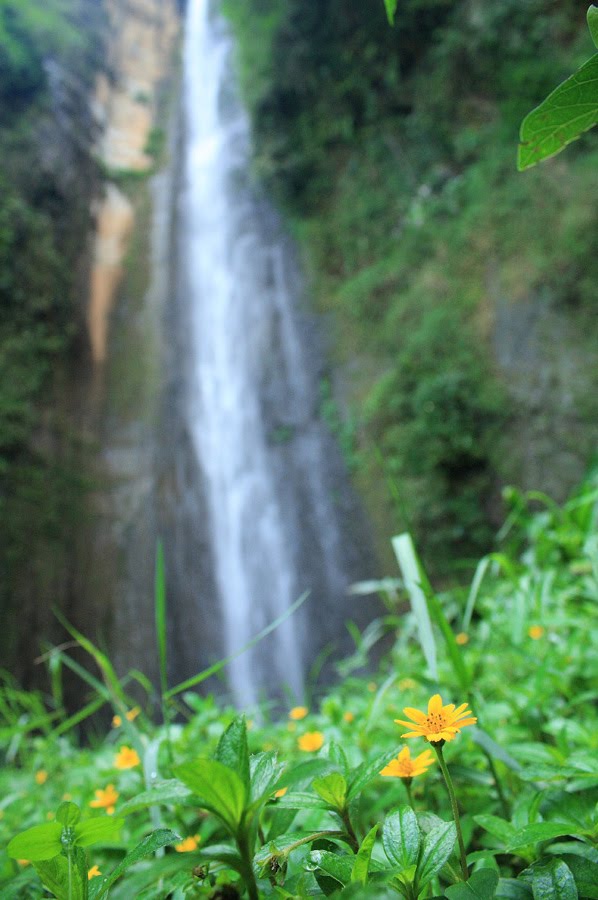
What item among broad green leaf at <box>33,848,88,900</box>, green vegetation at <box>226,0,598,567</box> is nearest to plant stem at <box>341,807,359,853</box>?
broad green leaf at <box>33,848,88,900</box>

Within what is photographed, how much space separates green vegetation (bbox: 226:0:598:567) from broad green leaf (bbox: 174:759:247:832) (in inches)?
118

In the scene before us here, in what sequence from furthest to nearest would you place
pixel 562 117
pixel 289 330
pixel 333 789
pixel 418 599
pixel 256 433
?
pixel 289 330 < pixel 256 433 < pixel 418 599 < pixel 562 117 < pixel 333 789

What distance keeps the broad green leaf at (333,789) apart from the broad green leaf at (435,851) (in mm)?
72

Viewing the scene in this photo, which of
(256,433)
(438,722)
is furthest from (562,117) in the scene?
(256,433)

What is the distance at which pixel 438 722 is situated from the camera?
18.2 inches

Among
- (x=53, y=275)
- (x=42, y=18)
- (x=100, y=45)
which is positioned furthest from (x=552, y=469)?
(x=100, y=45)

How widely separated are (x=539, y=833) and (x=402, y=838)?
4.8 inches

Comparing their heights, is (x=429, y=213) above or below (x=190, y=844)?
above

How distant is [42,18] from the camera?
8.48m

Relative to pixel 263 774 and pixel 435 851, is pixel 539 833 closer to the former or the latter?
pixel 435 851

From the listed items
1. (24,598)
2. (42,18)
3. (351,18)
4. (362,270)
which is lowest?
(24,598)

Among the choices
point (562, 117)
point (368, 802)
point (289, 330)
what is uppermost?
point (289, 330)

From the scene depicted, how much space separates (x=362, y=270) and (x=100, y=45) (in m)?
7.91

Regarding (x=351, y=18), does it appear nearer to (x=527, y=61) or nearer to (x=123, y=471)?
(x=527, y=61)
